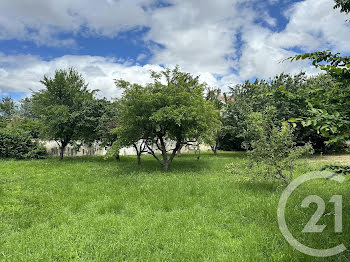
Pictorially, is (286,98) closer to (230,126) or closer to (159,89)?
(159,89)

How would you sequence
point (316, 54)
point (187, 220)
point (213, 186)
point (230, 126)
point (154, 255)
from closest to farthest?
point (316, 54)
point (154, 255)
point (187, 220)
point (213, 186)
point (230, 126)

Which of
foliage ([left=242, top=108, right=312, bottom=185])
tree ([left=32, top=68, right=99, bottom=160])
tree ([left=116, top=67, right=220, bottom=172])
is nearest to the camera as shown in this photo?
foliage ([left=242, top=108, right=312, bottom=185])

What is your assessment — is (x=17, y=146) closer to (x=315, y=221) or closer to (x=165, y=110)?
(x=165, y=110)

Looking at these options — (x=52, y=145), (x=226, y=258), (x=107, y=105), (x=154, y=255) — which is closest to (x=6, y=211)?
(x=154, y=255)

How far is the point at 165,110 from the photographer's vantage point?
28.9ft

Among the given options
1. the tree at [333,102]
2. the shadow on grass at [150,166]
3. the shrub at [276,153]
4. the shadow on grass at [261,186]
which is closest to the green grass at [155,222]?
the shadow on grass at [261,186]

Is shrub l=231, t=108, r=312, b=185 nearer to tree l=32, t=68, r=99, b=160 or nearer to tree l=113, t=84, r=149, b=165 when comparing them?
tree l=113, t=84, r=149, b=165

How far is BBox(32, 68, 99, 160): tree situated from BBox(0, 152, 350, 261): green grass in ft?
21.9

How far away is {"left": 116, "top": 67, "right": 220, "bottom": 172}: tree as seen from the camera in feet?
29.1

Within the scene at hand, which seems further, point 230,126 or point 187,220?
point 230,126

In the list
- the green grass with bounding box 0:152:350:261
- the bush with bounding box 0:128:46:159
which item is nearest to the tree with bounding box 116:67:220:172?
the green grass with bounding box 0:152:350:261

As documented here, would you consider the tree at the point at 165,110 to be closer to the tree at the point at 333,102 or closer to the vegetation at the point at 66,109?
the vegetation at the point at 66,109

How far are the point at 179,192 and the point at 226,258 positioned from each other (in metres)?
3.15

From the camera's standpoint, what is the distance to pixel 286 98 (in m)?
2.81
